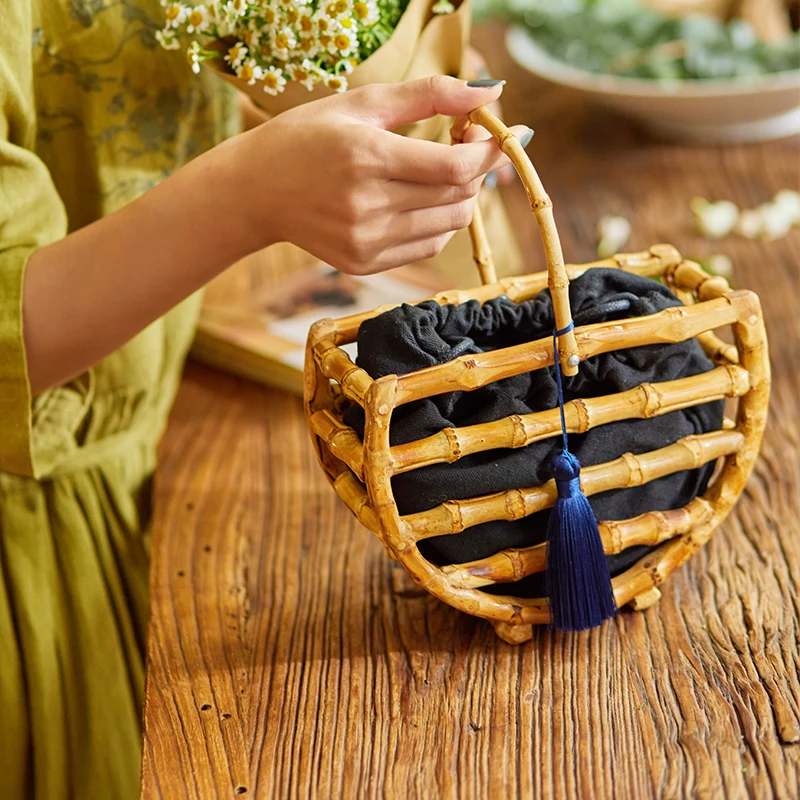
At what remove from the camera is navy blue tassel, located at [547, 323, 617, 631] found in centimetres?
58

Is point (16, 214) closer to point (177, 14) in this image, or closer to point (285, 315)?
point (177, 14)

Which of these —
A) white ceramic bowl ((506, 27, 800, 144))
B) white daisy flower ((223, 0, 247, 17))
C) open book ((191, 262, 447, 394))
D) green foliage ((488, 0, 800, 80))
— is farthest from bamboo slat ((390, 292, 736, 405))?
green foliage ((488, 0, 800, 80))

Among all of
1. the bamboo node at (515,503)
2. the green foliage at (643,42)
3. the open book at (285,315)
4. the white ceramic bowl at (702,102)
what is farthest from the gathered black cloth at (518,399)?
the green foliage at (643,42)

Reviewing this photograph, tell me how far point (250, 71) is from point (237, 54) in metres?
0.02

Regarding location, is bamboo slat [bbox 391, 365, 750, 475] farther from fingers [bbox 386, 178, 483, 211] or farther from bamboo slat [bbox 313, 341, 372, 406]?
fingers [bbox 386, 178, 483, 211]

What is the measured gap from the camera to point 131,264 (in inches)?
27.7

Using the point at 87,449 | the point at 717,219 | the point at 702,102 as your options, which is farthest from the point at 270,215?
the point at 702,102

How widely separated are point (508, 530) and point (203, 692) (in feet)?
0.83

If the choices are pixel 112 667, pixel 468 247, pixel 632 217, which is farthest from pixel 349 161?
pixel 632 217

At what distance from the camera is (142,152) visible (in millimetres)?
884

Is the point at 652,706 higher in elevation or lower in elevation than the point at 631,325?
lower

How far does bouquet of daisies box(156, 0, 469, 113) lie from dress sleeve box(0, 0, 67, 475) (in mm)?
133

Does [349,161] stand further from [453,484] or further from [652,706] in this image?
[652,706]

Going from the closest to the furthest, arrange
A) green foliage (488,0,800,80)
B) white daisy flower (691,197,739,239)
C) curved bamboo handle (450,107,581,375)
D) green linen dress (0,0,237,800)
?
curved bamboo handle (450,107,581,375) → green linen dress (0,0,237,800) → white daisy flower (691,197,739,239) → green foliage (488,0,800,80)
